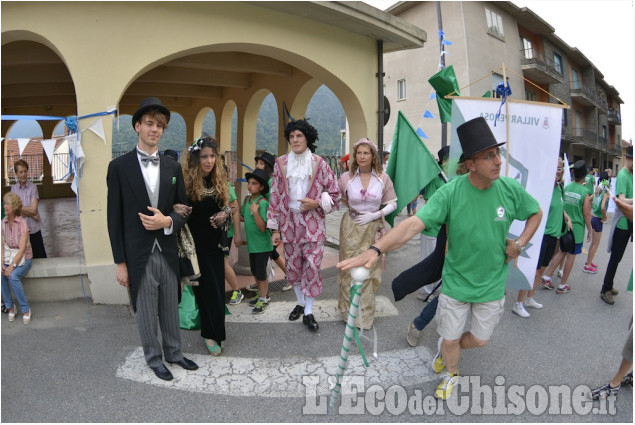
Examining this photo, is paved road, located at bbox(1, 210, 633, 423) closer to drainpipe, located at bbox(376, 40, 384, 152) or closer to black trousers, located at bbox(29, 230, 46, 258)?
black trousers, located at bbox(29, 230, 46, 258)

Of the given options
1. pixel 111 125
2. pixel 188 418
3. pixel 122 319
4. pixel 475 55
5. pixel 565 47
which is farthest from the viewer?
pixel 565 47

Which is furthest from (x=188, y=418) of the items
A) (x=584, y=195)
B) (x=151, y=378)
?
(x=584, y=195)

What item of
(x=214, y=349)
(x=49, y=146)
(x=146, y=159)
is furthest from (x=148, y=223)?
(x=49, y=146)

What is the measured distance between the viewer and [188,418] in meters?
2.62

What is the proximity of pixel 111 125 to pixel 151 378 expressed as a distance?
9.62 ft

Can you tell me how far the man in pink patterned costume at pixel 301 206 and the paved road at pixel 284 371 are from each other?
1.78 feet

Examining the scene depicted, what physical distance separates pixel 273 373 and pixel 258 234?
168cm

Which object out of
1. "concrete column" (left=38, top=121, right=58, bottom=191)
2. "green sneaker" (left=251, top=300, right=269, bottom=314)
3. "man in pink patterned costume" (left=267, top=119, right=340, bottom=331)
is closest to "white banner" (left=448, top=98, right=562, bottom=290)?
"man in pink patterned costume" (left=267, top=119, right=340, bottom=331)

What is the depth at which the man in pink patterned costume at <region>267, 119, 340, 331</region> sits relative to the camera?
13.1ft

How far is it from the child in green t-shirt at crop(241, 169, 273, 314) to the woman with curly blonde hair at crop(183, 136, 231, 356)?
97 cm

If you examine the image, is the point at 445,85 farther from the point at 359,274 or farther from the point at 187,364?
the point at 187,364

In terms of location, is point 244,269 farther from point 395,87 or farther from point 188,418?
point 395,87

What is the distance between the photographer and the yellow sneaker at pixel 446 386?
9.28ft

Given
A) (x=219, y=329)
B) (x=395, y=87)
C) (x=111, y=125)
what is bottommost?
(x=219, y=329)
